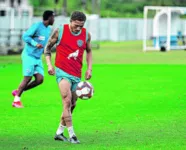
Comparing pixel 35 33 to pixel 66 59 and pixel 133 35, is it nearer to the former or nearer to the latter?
pixel 66 59

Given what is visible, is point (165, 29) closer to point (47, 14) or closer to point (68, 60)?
point (47, 14)

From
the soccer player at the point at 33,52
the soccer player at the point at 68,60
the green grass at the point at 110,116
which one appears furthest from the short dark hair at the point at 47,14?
the soccer player at the point at 68,60

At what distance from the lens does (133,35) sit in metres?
67.8

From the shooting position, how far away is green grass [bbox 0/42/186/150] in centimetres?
1168

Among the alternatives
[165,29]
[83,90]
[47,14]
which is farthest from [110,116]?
[165,29]

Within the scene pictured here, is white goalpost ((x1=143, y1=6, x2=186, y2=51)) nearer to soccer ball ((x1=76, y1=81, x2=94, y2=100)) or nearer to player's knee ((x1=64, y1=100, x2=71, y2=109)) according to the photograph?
soccer ball ((x1=76, y1=81, x2=94, y2=100))

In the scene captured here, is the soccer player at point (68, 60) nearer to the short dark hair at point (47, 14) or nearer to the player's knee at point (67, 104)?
the player's knee at point (67, 104)

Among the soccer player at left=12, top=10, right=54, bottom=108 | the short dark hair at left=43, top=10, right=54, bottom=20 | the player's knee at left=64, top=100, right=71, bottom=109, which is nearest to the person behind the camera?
the player's knee at left=64, top=100, right=71, bottom=109

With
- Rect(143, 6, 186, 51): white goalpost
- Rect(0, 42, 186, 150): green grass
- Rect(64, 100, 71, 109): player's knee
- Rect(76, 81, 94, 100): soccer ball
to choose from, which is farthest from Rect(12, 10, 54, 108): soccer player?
Rect(143, 6, 186, 51): white goalpost

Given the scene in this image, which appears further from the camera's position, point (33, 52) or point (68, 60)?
point (33, 52)

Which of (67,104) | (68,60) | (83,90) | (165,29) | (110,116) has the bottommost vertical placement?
(165,29)

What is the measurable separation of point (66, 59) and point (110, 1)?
76.5 metres

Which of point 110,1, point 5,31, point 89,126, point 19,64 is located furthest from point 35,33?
point 110,1

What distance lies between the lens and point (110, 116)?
15039 millimetres
